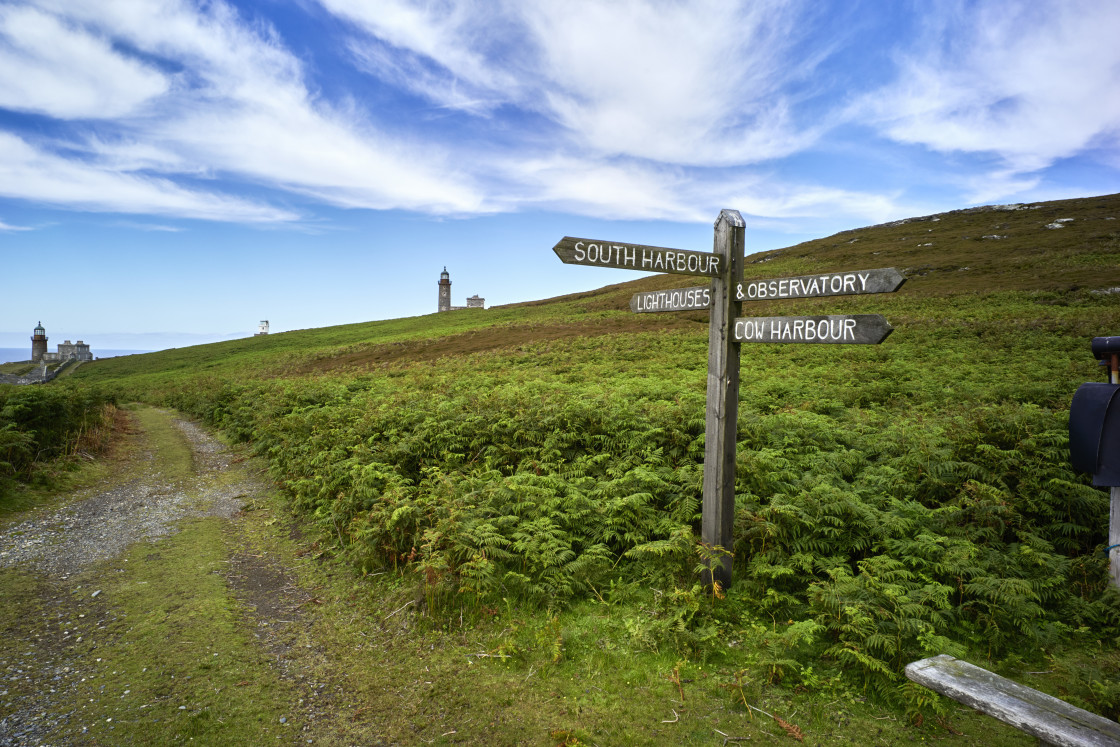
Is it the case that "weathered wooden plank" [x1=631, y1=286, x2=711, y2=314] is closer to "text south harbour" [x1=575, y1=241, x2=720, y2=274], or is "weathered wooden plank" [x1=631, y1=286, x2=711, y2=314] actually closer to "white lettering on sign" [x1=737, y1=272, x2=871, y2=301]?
"text south harbour" [x1=575, y1=241, x2=720, y2=274]

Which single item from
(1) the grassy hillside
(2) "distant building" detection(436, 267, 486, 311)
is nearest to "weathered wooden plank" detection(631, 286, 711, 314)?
(1) the grassy hillside

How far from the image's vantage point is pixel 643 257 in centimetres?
542

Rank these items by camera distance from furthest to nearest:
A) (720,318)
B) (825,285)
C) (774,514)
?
(774,514) < (720,318) < (825,285)

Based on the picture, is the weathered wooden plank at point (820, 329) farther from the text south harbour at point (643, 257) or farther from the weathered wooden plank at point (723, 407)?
the text south harbour at point (643, 257)

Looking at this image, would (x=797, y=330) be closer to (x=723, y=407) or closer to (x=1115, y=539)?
(x=723, y=407)

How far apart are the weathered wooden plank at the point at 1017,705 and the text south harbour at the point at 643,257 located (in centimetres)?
371

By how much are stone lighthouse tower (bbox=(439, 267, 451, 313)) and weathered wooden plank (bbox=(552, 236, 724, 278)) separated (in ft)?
328

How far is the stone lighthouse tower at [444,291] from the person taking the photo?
10262 cm

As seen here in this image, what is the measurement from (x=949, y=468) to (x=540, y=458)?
548 centimetres

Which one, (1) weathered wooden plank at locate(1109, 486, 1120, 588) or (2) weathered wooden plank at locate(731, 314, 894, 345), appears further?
(1) weathered wooden plank at locate(1109, 486, 1120, 588)

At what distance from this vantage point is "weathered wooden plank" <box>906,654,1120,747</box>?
3080mm

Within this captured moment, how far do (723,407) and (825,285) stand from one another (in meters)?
1.47

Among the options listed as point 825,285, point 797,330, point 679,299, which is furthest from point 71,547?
point 825,285

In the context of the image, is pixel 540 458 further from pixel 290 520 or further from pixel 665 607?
pixel 290 520
